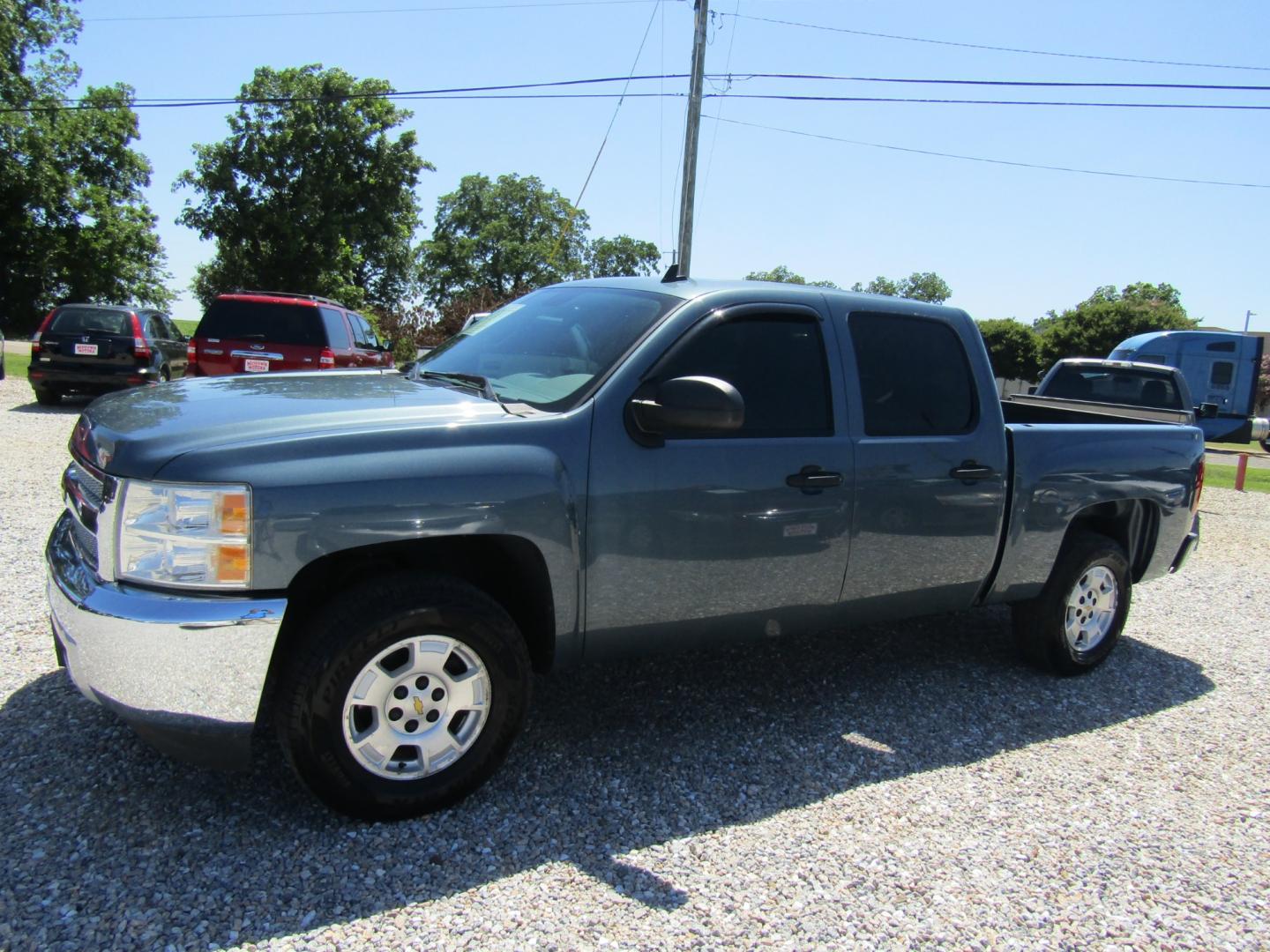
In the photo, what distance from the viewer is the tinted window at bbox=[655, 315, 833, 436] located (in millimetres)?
3641

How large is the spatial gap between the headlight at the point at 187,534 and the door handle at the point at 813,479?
1.98m

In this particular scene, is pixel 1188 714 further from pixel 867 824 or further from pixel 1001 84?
pixel 1001 84

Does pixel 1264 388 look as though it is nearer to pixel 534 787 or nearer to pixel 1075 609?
pixel 1075 609

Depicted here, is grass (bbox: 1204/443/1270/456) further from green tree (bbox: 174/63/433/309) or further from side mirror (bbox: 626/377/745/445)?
green tree (bbox: 174/63/433/309)

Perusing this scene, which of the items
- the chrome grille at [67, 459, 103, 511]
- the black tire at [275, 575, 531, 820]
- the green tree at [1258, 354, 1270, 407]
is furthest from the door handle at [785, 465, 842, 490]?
the green tree at [1258, 354, 1270, 407]

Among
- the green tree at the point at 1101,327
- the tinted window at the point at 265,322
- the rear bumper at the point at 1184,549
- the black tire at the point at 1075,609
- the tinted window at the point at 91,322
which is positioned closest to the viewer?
the black tire at the point at 1075,609

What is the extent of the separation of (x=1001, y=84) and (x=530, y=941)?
18.4 m

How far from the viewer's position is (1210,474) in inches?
718

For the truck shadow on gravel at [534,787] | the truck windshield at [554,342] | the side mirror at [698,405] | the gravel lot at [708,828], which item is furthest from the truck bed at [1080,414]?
the side mirror at [698,405]

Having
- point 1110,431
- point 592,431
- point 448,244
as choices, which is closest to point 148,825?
point 592,431

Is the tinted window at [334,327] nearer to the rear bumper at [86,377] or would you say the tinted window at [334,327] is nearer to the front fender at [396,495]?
the rear bumper at [86,377]

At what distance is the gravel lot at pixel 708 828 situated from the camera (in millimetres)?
2654

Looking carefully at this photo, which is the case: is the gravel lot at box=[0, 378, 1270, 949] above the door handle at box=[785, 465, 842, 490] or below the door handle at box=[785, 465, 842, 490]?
below

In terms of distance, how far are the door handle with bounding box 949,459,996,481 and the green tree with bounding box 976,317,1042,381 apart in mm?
58310
